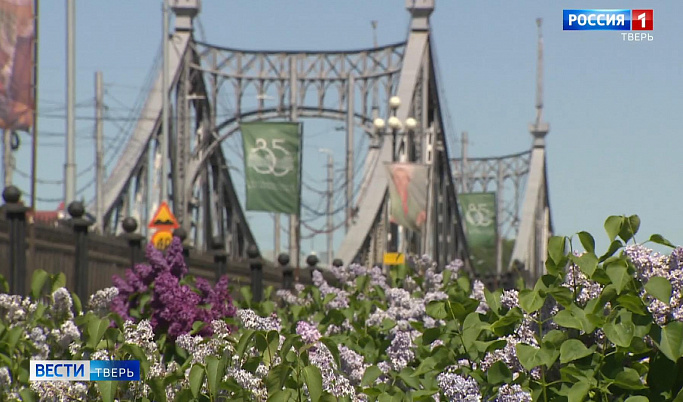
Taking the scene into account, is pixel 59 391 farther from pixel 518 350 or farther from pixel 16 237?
pixel 16 237

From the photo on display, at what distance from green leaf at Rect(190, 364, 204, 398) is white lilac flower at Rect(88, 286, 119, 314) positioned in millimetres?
1954

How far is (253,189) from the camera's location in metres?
25.2

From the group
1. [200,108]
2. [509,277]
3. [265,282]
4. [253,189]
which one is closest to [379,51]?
[200,108]

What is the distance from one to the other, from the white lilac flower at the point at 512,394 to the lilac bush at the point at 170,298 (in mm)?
3186

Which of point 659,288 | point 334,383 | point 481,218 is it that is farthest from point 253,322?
point 481,218

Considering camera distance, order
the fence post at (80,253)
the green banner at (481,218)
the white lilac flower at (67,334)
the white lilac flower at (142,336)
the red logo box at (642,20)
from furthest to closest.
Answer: the green banner at (481,218) → the fence post at (80,253) → the red logo box at (642,20) → the white lilac flower at (67,334) → the white lilac flower at (142,336)

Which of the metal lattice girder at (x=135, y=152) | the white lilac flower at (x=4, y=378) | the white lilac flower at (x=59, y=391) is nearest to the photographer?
the white lilac flower at (x=59, y=391)

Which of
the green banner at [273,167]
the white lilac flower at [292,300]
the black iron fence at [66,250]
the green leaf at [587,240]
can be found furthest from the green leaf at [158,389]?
the green banner at [273,167]

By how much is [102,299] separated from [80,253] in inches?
164

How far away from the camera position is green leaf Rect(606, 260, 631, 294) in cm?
434

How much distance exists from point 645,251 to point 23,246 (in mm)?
6082

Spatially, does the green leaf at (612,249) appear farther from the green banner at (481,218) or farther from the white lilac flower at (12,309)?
the green banner at (481,218)

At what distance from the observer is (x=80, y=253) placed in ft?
35.2

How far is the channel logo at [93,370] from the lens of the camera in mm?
4918
